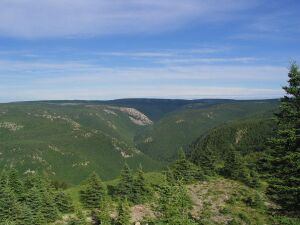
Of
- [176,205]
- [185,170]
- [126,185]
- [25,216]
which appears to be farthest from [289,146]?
[185,170]

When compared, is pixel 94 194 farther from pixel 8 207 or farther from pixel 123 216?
pixel 8 207

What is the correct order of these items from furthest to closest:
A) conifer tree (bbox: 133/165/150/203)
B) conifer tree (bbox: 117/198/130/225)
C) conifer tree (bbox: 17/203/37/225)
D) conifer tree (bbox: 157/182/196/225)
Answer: conifer tree (bbox: 133/165/150/203)
conifer tree (bbox: 17/203/37/225)
conifer tree (bbox: 117/198/130/225)
conifer tree (bbox: 157/182/196/225)

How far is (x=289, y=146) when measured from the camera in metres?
36.1

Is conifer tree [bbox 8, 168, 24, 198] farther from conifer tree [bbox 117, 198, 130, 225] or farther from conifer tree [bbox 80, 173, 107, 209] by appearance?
conifer tree [bbox 117, 198, 130, 225]

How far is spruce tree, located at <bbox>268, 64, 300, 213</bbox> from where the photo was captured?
3515 centimetres

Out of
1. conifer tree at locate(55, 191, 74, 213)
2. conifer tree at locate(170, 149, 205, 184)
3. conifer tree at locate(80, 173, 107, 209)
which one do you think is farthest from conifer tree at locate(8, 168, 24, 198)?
conifer tree at locate(170, 149, 205, 184)

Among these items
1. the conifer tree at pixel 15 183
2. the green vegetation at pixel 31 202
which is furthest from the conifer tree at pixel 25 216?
the conifer tree at pixel 15 183

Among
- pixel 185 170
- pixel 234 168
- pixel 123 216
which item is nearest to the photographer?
pixel 123 216

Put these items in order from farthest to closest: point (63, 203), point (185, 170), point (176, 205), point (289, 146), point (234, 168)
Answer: point (234, 168) → point (185, 170) → point (63, 203) → point (176, 205) → point (289, 146)

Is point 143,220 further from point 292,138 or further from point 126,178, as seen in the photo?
point 292,138

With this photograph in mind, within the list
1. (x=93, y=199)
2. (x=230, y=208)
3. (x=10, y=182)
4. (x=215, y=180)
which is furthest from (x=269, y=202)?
(x=10, y=182)

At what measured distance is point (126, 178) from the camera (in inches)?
3238

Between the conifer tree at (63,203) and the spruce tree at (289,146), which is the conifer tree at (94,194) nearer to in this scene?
the conifer tree at (63,203)

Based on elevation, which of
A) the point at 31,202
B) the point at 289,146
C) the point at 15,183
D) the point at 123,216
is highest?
the point at 289,146
